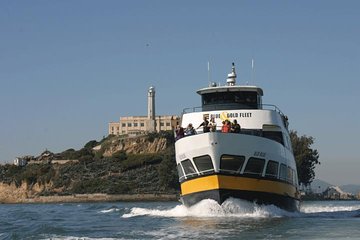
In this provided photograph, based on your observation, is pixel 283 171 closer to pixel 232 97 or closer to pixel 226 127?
pixel 226 127

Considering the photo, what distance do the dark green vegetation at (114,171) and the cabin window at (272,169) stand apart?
248 feet

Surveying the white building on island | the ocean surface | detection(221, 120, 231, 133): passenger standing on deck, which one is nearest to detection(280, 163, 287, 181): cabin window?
the ocean surface

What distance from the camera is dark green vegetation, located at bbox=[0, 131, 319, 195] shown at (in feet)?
363

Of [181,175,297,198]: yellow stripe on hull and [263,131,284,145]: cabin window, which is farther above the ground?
[263,131,284,145]: cabin window

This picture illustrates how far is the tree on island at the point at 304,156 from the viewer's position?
11024cm

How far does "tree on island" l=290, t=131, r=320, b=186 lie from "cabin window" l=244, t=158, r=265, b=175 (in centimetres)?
7899

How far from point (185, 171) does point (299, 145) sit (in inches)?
3262

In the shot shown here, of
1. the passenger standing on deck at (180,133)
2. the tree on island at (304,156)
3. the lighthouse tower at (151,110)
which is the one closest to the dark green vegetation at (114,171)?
the tree on island at (304,156)

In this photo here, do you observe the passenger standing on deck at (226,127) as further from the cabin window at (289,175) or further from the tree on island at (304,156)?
the tree on island at (304,156)

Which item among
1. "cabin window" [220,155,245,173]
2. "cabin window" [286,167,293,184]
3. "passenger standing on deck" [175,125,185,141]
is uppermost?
"passenger standing on deck" [175,125,185,141]

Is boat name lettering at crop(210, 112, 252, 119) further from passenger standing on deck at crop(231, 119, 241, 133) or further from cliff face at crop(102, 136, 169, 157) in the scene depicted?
cliff face at crop(102, 136, 169, 157)

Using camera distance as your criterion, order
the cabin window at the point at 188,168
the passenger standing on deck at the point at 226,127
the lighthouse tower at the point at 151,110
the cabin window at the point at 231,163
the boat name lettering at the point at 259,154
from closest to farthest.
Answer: the cabin window at the point at 231,163 < the boat name lettering at the point at 259,154 < the passenger standing on deck at the point at 226,127 < the cabin window at the point at 188,168 < the lighthouse tower at the point at 151,110

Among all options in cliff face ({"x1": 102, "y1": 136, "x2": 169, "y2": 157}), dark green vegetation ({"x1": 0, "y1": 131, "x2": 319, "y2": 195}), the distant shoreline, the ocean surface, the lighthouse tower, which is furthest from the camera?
the lighthouse tower

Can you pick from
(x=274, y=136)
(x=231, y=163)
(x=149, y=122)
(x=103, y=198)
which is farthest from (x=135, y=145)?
(x=231, y=163)
